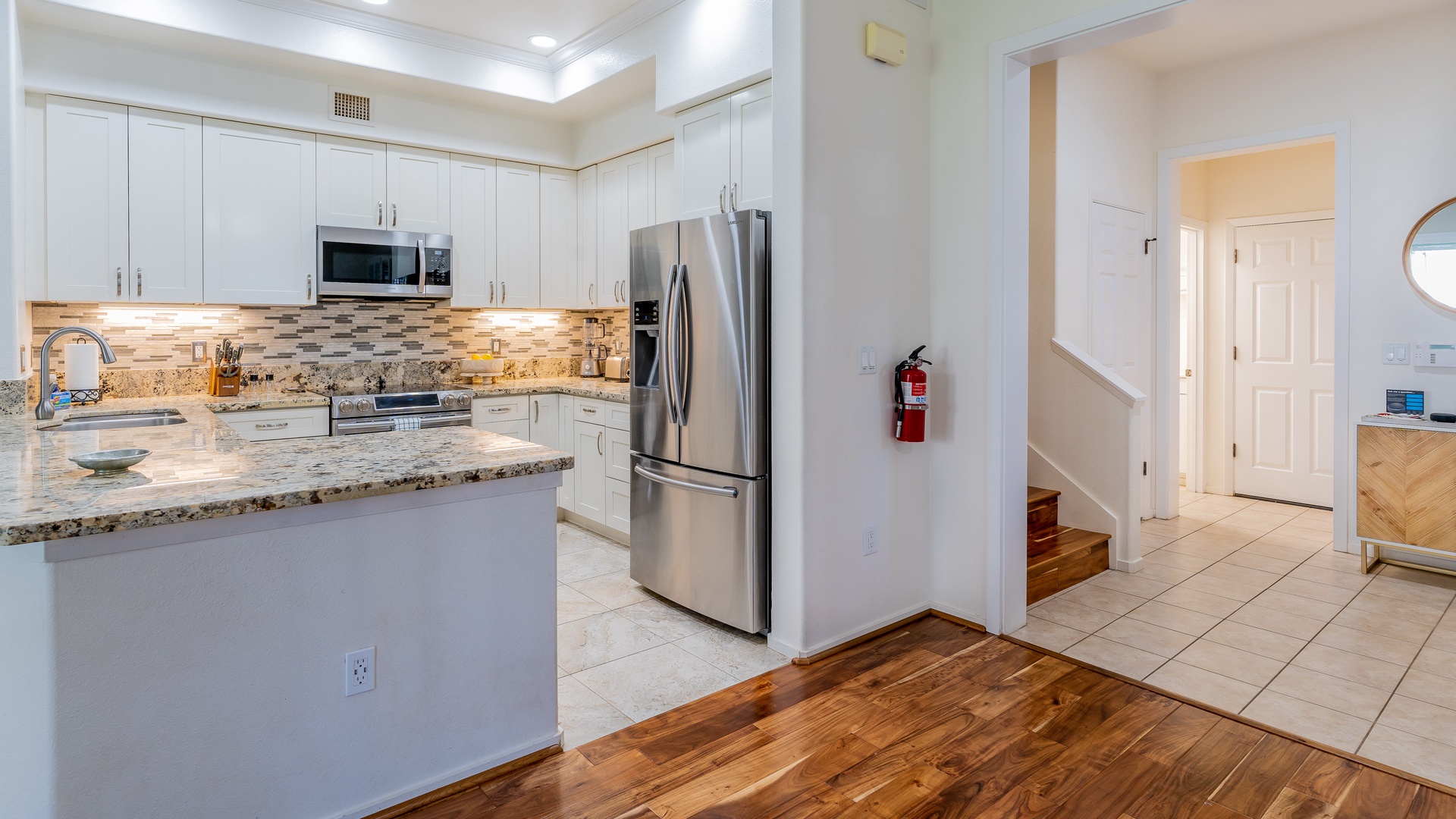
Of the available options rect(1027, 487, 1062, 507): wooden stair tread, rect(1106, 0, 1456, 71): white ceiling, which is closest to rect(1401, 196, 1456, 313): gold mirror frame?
rect(1106, 0, 1456, 71): white ceiling

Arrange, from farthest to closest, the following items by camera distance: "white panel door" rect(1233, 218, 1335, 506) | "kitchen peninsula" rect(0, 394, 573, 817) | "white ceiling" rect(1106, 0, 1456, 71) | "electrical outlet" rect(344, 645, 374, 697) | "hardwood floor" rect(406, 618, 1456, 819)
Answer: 1. "white panel door" rect(1233, 218, 1335, 506)
2. "white ceiling" rect(1106, 0, 1456, 71)
3. "hardwood floor" rect(406, 618, 1456, 819)
4. "electrical outlet" rect(344, 645, 374, 697)
5. "kitchen peninsula" rect(0, 394, 573, 817)

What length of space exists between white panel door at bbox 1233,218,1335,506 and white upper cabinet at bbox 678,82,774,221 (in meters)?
4.37

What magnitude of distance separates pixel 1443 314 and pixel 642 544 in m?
4.35

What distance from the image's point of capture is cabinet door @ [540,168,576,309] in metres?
5.34

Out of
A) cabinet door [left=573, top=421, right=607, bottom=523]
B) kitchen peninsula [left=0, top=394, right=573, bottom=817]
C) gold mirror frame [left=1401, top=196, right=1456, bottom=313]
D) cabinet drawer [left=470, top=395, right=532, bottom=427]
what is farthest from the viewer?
cabinet drawer [left=470, top=395, right=532, bottom=427]

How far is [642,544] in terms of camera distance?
3.65m

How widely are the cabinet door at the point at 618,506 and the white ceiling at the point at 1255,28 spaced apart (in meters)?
2.83

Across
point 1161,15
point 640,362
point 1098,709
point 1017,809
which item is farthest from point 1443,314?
point 640,362

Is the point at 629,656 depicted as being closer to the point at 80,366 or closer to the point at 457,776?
the point at 457,776

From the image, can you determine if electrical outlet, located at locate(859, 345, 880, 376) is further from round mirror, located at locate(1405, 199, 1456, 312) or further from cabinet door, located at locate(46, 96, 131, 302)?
cabinet door, located at locate(46, 96, 131, 302)

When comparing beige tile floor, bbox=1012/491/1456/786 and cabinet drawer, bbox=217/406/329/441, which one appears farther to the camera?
cabinet drawer, bbox=217/406/329/441

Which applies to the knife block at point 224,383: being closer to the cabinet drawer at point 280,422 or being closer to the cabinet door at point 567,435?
the cabinet drawer at point 280,422

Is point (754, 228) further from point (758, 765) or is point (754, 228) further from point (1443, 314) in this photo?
point (1443, 314)

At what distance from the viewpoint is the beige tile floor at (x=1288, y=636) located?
2486mm
